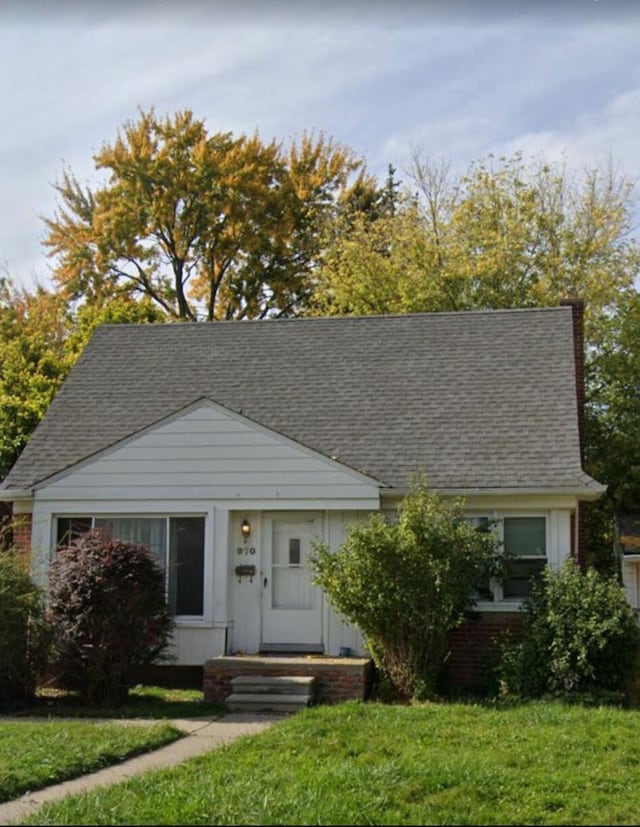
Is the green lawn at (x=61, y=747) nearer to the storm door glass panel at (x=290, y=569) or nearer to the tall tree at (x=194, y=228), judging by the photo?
the storm door glass panel at (x=290, y=569)

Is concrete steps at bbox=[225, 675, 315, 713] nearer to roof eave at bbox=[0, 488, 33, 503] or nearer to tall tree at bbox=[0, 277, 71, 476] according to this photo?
roof eave at bbox=[0, 488, 33, 503]

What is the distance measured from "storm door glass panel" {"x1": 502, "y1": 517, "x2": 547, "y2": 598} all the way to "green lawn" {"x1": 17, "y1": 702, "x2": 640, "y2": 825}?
321 cm

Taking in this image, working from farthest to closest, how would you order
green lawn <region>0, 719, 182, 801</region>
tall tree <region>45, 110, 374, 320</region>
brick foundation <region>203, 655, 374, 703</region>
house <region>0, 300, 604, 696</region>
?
tall tree <region>45, 110, 374, 320</region>
house <region>0, 300, 604, 696</region>
brick foundation <region>203, 655, 374, 703</region>
green lawn <region>0, 719, 182, 801</region>

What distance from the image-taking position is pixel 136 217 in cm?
3375

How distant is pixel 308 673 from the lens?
13.2 metres

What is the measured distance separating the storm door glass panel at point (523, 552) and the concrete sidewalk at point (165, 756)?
388 centimetres

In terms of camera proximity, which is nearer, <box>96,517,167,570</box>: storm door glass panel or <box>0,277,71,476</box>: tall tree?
<box>96,517,167,570</box>: storm door glass panel

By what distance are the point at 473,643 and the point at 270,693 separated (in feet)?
9.46

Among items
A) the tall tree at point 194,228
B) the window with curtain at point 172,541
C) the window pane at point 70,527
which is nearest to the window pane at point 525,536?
the window with curtain at point 172,541

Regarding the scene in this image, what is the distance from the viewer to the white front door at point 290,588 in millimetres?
14797

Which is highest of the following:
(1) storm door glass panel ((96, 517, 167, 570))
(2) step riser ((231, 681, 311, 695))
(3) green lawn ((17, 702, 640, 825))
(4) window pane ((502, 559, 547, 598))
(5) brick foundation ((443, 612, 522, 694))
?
(1) storm door glass panel ((96, 517, 167, 570))

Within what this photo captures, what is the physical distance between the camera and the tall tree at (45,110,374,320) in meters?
33.9

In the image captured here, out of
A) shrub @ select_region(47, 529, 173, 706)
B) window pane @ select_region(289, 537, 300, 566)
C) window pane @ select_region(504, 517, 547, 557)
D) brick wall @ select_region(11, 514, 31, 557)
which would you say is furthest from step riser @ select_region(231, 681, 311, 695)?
brick wall @ select_region(11, 514, 31, 557)

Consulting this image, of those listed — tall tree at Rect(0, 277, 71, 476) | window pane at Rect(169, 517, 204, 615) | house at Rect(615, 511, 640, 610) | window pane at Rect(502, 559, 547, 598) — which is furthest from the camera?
tall tree at Rect(0, 277, 71, 476)
